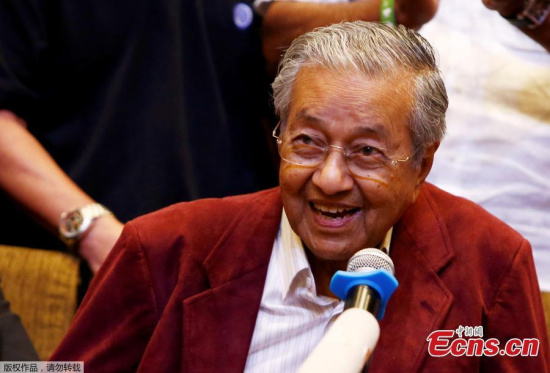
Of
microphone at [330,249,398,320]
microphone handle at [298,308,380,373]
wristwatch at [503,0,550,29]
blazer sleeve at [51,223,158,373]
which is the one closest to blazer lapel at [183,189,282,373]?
blazer sleeve at [51,223,158,373]

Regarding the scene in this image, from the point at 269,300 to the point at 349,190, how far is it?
0.33 m

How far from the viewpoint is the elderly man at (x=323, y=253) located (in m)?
1.59

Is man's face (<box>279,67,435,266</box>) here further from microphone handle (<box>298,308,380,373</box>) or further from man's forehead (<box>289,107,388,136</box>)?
microphone handle (<box>298,308,380,373</box>)

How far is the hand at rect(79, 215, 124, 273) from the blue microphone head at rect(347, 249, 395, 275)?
105 cm

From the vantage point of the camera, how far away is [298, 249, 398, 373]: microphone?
0.93m

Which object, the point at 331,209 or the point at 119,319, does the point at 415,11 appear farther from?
the point at 119,319

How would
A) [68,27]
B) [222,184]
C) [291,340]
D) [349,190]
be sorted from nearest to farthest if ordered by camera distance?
[349,190], [291,340], [68,27], [222,184]

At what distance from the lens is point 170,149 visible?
2271 mm

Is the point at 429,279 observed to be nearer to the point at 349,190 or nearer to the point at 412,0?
the point at 349,190

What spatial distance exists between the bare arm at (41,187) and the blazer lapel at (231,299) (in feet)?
1.54

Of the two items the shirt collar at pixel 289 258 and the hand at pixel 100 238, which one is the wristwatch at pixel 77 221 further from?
the shirt collar at pixel 289 258

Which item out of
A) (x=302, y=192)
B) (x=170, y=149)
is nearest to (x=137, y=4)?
(x=170, y=149)

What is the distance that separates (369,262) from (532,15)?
3.69ft

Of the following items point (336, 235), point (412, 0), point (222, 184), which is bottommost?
point (222, 184)
